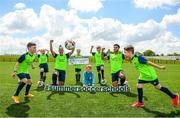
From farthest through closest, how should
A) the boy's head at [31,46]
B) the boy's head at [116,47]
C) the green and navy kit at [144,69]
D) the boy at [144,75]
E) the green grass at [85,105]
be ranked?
the boy's head at [116,47], the boy's head at [31,46], the green and navy kit at [144,69], the boy at [144,75], the green grass at [85,105]

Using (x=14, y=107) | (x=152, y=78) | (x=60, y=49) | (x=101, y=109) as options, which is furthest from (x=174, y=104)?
(x=60, y=49)

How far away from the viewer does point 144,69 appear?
1264cm

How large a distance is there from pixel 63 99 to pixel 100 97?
168 cm

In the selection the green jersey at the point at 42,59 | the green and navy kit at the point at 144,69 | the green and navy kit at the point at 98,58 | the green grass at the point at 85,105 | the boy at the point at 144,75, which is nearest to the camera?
the green grass at the point at 85,105

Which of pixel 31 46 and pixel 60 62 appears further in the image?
pixel 60 62

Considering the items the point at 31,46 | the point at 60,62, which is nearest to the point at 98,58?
the point at 60,62

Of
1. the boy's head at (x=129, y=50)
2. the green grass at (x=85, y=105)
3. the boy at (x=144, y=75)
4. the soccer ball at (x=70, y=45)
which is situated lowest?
the green grass at (x=85, y=105)

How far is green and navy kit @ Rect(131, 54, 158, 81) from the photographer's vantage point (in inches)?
492

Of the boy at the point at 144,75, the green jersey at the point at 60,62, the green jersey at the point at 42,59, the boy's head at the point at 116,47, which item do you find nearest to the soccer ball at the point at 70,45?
the green jersey at the point at 60,62

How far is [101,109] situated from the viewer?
12102 mm

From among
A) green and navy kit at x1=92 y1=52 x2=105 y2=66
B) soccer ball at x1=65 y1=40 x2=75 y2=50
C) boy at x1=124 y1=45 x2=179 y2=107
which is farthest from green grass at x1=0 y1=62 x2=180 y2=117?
green and navy kit at x1=92 y1=52 x2=105 y2=66

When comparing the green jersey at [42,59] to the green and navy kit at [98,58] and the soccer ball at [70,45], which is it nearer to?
the soccer ball at [70,45]

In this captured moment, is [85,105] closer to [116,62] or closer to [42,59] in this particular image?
[116,62]

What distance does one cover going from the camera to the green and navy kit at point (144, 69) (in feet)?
41.0
